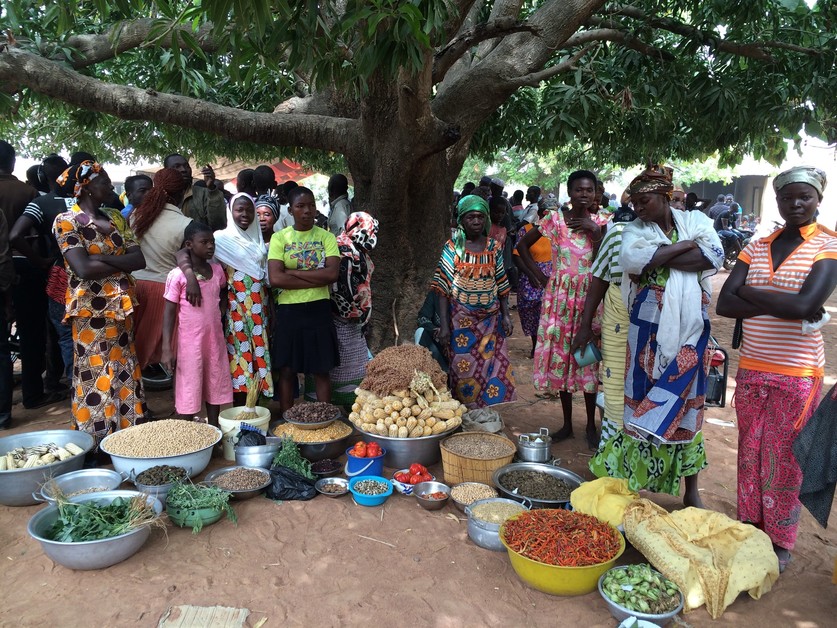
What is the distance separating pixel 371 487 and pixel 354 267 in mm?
1833

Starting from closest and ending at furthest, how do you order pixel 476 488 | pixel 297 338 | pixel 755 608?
pixel 755 608 → pixel 476 488 → pixel 297 338

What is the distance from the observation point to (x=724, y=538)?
291cm

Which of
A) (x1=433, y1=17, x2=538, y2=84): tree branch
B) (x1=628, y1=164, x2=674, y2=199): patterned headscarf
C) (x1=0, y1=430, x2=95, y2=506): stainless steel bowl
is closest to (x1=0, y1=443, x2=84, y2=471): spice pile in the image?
(x1=0, y1=430, x2=95, y2=506): stainless steel bowl

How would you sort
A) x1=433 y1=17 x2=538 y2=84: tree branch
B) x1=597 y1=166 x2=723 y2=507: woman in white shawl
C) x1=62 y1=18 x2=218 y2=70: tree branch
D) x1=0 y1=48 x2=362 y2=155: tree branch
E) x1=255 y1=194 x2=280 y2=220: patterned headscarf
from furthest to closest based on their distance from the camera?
x1=62 y1=18 x2=218 y2=70: tree branch < x1=255 y1=194 x2=280 y2=220: patterned headscarf < x1=0 y1=48 x2=362 y2=155: tree branch < x1=433 y1=17 x2=538 y2=84: tree branch < x1=597 y1=166 x2=723 y2=507: woman in white shawl

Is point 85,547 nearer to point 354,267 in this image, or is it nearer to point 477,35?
point 354,267

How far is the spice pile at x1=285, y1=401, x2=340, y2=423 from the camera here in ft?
13.8

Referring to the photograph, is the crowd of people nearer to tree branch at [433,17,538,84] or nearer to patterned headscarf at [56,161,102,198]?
patterned headscarf at [56,161,102,198]

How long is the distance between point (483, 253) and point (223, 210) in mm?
3012

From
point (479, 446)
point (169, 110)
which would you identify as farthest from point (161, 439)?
point (169, 110)

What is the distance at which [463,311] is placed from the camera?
15.1 feet

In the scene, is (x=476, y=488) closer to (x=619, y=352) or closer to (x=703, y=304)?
(x=619, y=352)

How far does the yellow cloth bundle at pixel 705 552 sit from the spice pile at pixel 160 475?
261cm

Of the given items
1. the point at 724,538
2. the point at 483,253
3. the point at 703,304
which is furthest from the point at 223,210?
the point at 724,538

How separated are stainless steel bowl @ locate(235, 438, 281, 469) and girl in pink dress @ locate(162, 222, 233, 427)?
62 cm
